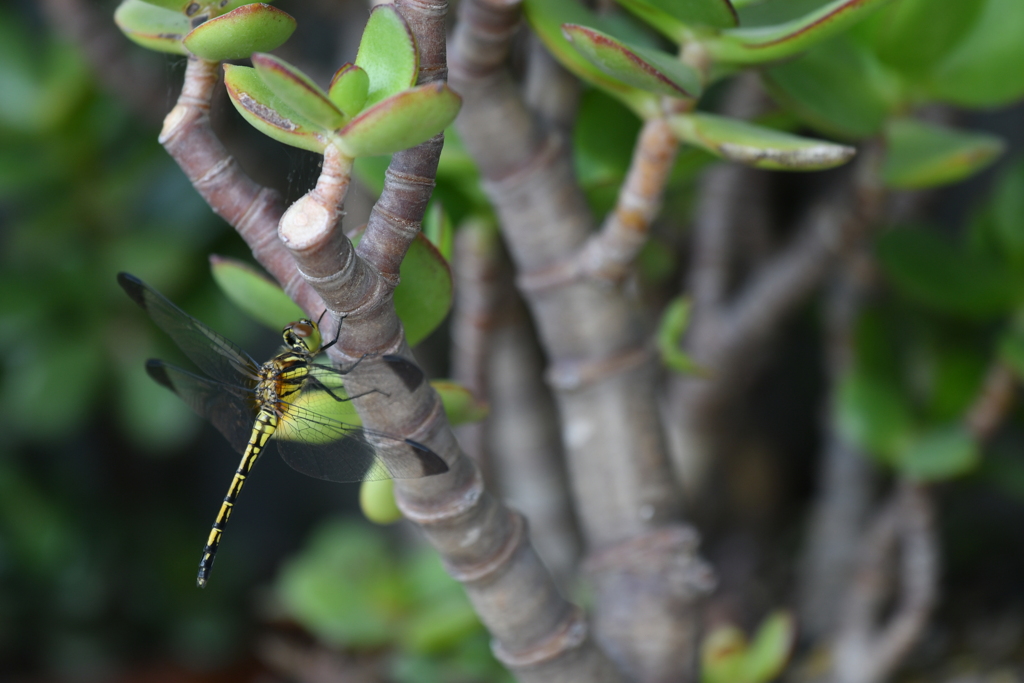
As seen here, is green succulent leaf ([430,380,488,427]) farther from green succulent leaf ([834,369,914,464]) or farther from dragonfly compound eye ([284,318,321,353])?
green succulent leaf ([834,369,914,464])

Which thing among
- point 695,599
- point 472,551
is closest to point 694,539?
point 695,599

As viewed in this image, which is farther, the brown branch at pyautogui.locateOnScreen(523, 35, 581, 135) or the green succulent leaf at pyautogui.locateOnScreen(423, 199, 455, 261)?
the brown branch at pyautogui.locateOnScreen(523, 35, 581, 135)

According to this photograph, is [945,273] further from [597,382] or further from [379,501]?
[379,501]

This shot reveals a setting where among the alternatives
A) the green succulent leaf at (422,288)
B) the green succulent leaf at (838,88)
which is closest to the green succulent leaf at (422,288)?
the green succulent leaf at (422,288)

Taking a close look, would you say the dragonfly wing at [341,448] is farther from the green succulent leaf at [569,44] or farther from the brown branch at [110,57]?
the brown branch at [110,57]

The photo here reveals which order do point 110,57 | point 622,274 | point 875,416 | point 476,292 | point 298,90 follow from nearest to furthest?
point 298,90
point 622,274
point 476,292
point 875,416
point 110,57

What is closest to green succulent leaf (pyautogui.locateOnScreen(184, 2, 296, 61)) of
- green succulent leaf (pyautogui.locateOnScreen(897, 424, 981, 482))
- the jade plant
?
the jade plant

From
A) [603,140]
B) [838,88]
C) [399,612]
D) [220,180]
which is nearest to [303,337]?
[220,180]
